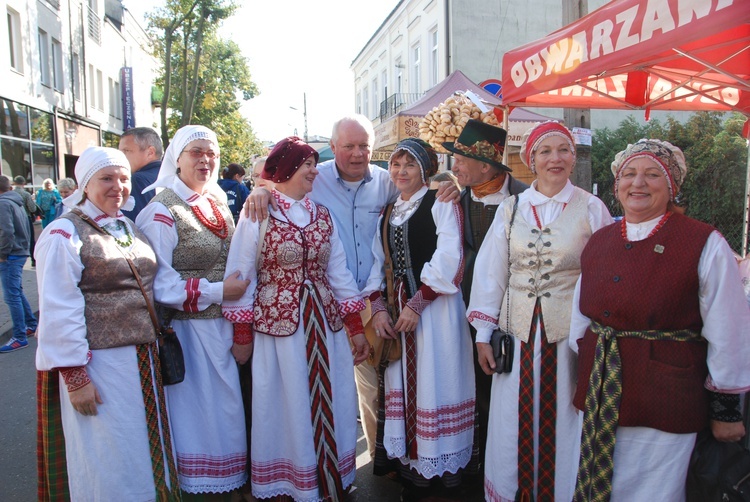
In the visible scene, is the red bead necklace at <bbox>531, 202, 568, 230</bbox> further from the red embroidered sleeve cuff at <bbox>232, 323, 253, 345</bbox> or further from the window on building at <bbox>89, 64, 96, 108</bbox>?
the window on building at <bbox>89, 64, 96, 108</bbox>

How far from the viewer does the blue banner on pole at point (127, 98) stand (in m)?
21.5

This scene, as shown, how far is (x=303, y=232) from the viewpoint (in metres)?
2.75

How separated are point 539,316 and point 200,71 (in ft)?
72.3

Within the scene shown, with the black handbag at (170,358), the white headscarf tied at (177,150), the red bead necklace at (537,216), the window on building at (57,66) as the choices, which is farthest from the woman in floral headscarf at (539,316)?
the window on building at (57,66)

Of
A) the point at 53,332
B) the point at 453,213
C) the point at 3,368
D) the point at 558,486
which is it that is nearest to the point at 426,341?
the point at 453,213

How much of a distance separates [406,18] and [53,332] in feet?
66.0

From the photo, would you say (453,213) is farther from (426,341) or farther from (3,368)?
(3,368)

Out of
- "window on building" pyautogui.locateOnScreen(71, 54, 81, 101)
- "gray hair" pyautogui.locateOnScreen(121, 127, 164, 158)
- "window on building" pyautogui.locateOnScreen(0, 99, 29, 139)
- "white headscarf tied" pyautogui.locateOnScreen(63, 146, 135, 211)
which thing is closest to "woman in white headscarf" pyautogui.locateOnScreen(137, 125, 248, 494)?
A: "white headscarf tied" pyautogui.locateOnScreen(63, 146, 135, 211)

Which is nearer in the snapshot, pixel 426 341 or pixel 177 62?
pixel 426 341

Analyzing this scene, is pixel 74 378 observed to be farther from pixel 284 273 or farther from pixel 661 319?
pixel 661 319

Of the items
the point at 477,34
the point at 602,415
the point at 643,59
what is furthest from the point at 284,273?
the point at 477,34

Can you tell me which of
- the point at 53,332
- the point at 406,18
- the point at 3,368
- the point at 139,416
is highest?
the point at 406,18

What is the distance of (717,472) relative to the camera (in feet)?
6.18

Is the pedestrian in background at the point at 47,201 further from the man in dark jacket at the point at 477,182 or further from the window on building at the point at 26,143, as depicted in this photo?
the man in dark jacket at the point at 477,182
